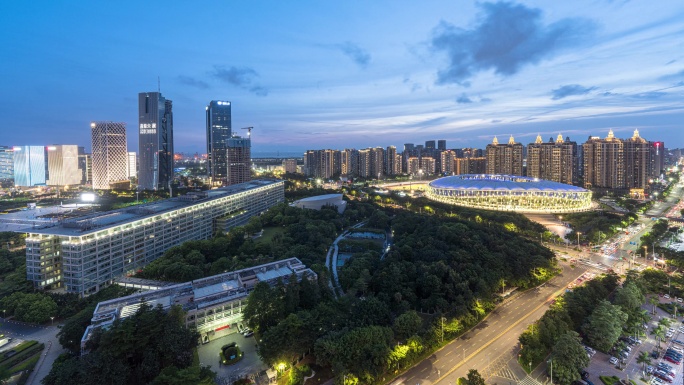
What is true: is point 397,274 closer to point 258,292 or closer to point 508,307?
point 508,307

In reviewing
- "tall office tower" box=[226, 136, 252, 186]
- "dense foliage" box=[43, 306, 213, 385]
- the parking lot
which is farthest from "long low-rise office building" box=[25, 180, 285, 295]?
"tall office tower" box=[226, 136, 252, 186]

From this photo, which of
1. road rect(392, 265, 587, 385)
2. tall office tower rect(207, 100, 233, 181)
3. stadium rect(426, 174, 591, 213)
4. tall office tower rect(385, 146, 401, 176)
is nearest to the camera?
road rect(392, 265, 587, 385)

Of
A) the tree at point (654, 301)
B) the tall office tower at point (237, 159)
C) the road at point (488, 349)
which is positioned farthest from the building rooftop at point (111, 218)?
the tree at point (654, 301)

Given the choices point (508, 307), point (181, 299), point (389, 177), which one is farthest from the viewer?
point (389, 177)

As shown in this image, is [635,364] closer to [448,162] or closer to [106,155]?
[448,162]

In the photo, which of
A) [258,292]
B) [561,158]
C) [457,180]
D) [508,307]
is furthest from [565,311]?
[561,158]

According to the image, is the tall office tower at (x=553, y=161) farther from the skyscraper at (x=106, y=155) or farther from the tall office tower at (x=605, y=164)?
the skyscraper at (x=106, y=155)

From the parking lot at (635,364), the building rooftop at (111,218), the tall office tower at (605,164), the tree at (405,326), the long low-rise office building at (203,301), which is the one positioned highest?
the tall office tower at (605,164)

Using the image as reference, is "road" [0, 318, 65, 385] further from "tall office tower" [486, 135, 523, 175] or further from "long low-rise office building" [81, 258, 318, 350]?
"tall office tower" [486, 135, 523, 175]
